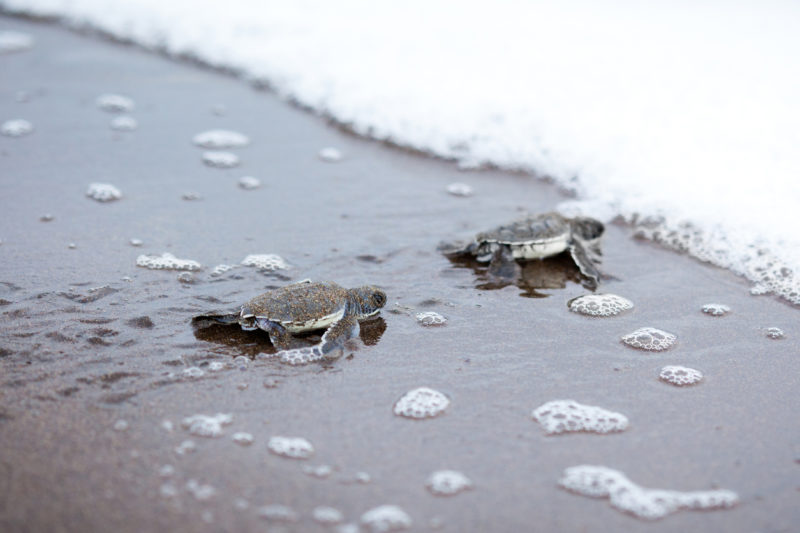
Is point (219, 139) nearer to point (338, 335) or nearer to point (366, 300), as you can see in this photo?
point (366, 300)

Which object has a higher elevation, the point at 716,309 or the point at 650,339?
the point at 716,309

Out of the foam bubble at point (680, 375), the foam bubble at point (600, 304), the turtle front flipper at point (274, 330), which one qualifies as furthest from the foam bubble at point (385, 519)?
the foam bubble at point (600, 304)

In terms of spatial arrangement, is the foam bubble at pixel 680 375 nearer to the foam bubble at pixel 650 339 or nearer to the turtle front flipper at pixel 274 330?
the foam bubble at pixel 650 339

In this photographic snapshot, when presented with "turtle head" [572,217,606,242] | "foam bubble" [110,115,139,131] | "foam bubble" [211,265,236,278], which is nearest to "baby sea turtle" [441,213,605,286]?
"turtle head" [572,217,606,242]

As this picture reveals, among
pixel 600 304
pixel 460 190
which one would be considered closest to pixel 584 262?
pixel 600 304

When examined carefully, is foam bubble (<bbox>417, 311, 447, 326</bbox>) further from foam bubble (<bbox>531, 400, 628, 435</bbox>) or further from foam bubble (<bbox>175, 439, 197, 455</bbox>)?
foam bubble (<bbox>175, 439, 197, 455</bbox>)

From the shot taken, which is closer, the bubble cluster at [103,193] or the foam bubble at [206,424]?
the foam bubble at [206,424]
